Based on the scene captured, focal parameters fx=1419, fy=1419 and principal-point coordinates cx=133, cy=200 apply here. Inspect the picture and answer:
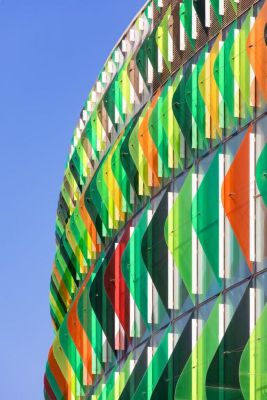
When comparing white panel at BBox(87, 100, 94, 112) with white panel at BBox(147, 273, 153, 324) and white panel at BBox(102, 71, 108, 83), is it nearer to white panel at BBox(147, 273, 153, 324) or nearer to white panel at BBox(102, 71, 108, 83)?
white panel at BBox(102, 71, 108, 83)

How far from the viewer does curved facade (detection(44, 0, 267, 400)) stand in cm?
3167

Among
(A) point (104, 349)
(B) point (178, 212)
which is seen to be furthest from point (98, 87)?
(B) point (178, 212)

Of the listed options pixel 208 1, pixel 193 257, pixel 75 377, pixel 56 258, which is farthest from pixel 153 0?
pixel 56 258

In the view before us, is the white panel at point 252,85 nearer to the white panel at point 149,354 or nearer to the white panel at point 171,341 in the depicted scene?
the white panel at point 171,341

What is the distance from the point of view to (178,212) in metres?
36.8

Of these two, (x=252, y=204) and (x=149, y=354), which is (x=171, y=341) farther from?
(x=252, y=204)

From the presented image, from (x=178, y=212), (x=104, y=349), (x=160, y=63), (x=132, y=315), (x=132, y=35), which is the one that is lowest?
Answer: (x=104, y=349)

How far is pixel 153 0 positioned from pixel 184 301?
31.1ft

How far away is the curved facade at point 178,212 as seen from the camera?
31672 mm

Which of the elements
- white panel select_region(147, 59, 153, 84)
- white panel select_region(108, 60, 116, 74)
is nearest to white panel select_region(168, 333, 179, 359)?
white panel select_region(147, 59, 153, 84)

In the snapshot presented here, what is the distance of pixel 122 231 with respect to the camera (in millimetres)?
43781

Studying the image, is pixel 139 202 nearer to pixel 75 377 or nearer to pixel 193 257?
pixel 193 257

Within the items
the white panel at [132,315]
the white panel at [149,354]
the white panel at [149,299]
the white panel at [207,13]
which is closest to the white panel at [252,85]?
the white panel at [207,13]

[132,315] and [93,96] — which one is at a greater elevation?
[93,96]
